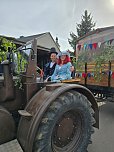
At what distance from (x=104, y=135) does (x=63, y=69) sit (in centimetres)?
184

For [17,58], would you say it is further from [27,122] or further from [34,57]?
[27,122]

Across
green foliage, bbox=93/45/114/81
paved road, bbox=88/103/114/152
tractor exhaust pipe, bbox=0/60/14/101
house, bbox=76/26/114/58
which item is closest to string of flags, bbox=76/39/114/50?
house, bbox=76/26/114/58

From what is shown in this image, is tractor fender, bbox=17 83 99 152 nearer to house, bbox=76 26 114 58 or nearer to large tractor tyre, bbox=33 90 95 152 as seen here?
large tractor tyre, bbox=33 90 95 152

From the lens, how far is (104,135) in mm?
3543

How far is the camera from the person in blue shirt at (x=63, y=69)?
2998mm

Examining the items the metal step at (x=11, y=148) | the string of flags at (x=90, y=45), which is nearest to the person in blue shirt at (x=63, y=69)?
the metal step at (x=11, y=148)

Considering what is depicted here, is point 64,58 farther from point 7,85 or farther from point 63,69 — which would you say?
point 7,85

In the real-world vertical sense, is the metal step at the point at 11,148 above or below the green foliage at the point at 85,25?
below

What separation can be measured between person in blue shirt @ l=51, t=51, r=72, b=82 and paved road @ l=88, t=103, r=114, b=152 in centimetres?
149

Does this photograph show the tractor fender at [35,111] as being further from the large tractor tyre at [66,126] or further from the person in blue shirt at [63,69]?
the person in blue shirt at [63,69]

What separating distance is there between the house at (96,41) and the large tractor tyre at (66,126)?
3290 mm

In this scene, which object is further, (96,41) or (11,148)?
(96,41)

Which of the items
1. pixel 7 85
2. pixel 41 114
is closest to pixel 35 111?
pixel 41 114

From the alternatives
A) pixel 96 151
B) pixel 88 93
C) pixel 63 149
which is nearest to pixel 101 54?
pixel 88 93
